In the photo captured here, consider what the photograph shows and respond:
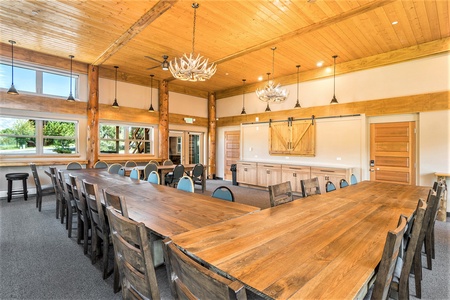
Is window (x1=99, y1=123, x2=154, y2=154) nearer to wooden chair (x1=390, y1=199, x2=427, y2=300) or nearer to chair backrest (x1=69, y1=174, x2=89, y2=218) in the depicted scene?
chair backrest (x1=69, y1=174, x2=89, y2=218)

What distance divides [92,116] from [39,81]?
5.21ft

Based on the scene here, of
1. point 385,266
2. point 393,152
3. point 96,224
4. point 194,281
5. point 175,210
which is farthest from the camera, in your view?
point 393,152

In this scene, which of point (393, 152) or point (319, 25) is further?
point (393, 152)

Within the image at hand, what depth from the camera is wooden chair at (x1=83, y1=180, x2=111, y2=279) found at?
233 cm

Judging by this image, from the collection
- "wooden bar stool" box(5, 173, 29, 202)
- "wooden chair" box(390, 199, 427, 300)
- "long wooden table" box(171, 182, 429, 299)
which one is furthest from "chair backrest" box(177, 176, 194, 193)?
"wooden bar stool" box(5, 173, 29, 202)

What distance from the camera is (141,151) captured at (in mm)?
8383

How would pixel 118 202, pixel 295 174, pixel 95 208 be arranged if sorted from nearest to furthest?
pixel 118 202
pixel 95 208
pixel 295 174

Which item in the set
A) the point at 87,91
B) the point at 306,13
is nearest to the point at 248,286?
the point at 306,13

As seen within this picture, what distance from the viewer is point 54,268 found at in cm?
258

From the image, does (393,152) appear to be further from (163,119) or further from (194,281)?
(163,119)

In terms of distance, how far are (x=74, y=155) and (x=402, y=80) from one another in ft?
31.1

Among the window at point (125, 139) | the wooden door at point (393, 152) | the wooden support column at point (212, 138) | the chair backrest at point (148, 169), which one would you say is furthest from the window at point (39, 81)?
the wooden door at point (393, 152)

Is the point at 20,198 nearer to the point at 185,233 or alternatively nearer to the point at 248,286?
the point at 185,233

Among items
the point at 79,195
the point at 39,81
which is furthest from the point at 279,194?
the point at 39,81
